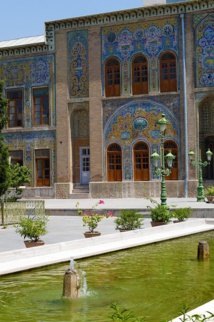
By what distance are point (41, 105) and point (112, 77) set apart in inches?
175

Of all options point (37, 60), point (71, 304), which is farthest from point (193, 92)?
point (71, 304)

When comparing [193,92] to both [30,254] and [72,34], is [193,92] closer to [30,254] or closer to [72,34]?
[72,34]

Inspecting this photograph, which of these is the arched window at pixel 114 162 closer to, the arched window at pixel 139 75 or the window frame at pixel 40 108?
the arched window at pixel 139 75

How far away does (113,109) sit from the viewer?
29.6 metres

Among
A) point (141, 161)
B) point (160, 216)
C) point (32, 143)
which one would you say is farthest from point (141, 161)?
point (160, 216)

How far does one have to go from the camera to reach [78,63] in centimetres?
3027

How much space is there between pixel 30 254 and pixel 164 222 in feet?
19.6

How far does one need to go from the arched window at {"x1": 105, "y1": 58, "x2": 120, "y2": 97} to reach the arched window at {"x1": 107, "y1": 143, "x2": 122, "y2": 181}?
2765 mm

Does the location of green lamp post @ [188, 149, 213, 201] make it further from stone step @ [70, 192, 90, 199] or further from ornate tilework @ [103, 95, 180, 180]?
stone step @ [70, 192, 90, 199]

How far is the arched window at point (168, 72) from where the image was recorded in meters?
28.5

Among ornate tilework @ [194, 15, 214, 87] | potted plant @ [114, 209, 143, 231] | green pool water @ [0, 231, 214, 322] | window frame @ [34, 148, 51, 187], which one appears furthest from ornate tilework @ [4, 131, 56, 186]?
green pool water @ [0, 231, 214, 322]

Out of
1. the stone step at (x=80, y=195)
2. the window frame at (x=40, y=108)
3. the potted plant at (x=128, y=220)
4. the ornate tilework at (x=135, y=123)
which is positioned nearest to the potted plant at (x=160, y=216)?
the potted plant at (x=128, y=220)

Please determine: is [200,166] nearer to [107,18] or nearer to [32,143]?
[107,18]

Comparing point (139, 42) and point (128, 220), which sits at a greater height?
point (139, 42)
